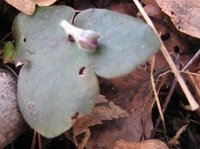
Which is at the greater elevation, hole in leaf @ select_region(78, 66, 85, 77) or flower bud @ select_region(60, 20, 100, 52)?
flower bud @ select_region(60, 20, 100, 52)

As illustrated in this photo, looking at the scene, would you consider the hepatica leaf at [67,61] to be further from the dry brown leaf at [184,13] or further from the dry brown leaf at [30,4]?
the dry brown leaf at [184,13]

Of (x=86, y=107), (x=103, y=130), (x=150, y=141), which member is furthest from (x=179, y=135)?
(x=86, y=107)

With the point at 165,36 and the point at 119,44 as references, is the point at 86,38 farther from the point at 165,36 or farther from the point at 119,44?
the point at 165,36

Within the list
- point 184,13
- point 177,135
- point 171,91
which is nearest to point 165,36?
point 184,13

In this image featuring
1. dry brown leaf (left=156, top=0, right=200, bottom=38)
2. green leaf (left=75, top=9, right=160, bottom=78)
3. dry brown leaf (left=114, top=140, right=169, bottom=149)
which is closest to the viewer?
green leaf (left=75, top=9, right=160, bottom=78)

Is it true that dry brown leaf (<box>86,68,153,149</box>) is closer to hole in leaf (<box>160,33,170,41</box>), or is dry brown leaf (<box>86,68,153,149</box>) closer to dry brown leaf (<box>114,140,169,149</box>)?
dry brown leaf (<box>114,140,169,149</box>)

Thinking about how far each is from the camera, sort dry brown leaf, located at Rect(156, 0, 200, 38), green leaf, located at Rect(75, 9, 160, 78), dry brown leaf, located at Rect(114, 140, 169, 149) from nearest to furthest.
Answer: green leaf, located at Rect(75, 9, 160, 78) < dry brown leaf, located at Rect(114, 140, 169, 149) < dry brown leaf, located at Rect(156, 0, 200, 38)

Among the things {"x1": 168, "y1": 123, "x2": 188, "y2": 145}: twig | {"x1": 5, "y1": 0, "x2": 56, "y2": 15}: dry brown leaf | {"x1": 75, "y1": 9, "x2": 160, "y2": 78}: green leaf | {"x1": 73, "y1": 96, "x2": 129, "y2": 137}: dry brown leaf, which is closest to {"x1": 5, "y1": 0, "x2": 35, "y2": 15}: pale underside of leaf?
{"x1": 5, "y1": 0, "x2": 56, "y2": 15}: dry brown leaf
